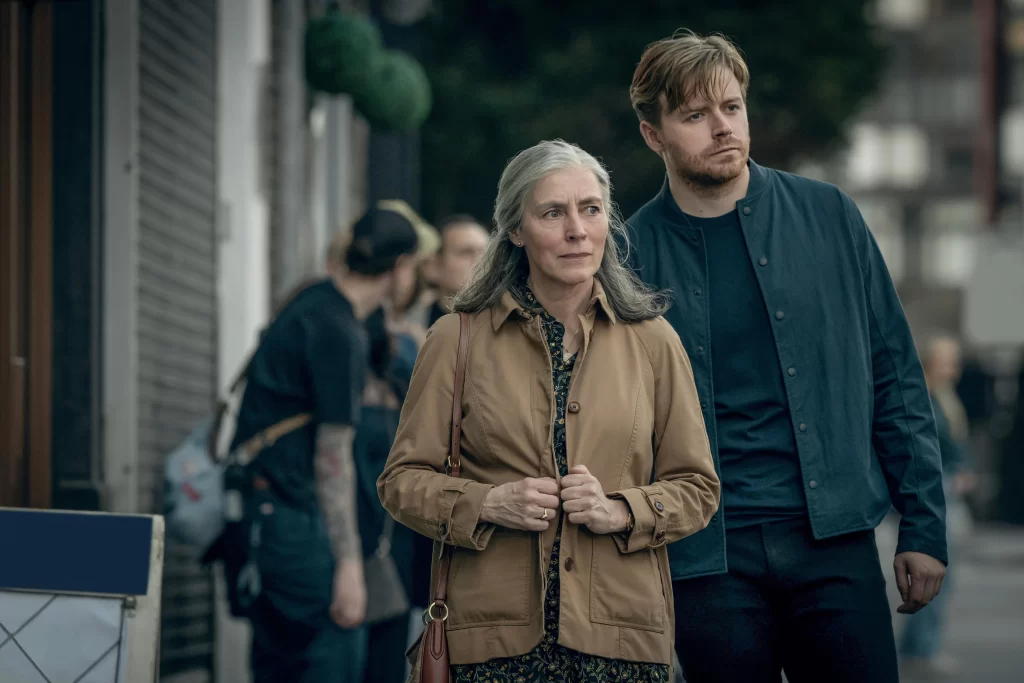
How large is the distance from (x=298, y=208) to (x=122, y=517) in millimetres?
7746

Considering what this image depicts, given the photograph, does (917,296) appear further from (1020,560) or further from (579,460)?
(579,460)

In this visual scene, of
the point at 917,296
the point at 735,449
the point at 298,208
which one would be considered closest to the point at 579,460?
the point at 735,449

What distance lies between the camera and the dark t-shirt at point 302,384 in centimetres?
559

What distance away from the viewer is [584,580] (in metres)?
3.54

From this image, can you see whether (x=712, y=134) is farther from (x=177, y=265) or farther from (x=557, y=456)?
(x=177, y=265)

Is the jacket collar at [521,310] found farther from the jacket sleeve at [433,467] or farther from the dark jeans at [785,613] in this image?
the dark jeans at [785,613]

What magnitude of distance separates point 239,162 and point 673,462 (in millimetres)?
6440

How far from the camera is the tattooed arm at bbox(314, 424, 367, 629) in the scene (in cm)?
559

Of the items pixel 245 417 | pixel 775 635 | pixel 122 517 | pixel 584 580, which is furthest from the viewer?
pixel 245 417

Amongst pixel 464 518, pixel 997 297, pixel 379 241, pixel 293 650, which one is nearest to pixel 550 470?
pixel 464 518

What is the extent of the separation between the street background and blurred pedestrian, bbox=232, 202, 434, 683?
104 centimetres

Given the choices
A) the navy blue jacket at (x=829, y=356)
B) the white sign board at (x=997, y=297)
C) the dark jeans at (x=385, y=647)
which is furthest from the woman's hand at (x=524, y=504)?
the white sign board at (x=997, y=297)

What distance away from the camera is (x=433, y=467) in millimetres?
3658

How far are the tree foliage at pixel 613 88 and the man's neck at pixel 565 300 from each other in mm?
17503
